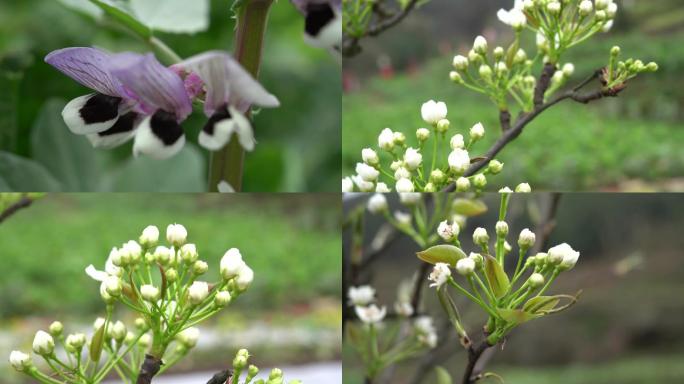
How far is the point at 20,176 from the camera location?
0.67m

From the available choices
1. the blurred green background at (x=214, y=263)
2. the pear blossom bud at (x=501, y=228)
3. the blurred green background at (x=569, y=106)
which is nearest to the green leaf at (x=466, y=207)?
the pear blossom bud at (x=501, y=228)

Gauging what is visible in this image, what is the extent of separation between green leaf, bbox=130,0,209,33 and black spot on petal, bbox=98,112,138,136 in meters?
0.31

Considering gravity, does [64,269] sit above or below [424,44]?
below

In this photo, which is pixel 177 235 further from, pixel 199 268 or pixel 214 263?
pixel 214 263

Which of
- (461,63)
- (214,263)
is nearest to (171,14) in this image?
(461,63)

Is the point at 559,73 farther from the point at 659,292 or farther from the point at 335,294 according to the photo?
the point at 335,294

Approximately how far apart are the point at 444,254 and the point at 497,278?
0.03m

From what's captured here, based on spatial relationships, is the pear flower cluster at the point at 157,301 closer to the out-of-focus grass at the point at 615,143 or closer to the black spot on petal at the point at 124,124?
the black spot on petal at the point at 124,124

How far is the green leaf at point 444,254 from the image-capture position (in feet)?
1.30

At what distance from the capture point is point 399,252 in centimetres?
114

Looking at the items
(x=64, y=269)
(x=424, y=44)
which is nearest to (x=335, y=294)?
(x=64, y=269)

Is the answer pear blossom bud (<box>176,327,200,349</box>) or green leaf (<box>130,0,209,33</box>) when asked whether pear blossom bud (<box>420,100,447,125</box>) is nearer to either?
pear blossom bud (<box>176,327,200,349</box>)

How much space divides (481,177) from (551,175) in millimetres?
2148

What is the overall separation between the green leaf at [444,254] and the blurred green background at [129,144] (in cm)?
41
